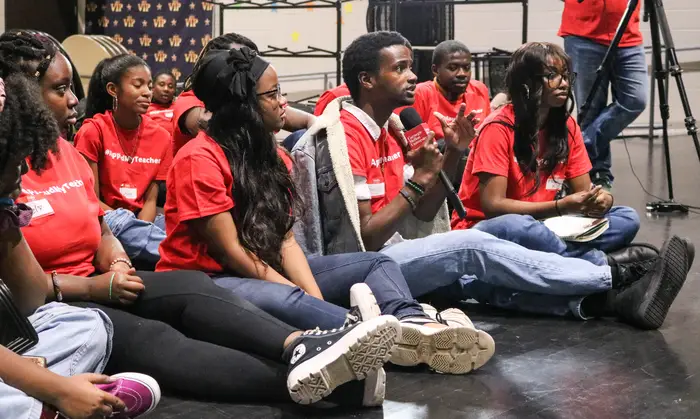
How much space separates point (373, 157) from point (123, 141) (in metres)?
1.09

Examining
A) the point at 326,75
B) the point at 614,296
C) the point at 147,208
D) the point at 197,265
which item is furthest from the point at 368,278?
the point at 326,75

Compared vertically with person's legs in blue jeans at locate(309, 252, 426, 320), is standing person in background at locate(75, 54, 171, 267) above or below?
above

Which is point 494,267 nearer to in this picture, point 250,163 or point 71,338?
point 250,163

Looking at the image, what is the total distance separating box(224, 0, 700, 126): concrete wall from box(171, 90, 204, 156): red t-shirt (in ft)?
14.8

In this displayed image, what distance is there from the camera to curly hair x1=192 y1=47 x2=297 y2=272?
2465 millimetres

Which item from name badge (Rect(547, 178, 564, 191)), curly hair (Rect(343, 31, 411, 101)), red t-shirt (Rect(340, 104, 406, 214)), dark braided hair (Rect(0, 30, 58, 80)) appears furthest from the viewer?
name badge (Rect(547, 178, 564, 191))

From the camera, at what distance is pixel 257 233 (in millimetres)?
2455

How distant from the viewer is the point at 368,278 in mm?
2568

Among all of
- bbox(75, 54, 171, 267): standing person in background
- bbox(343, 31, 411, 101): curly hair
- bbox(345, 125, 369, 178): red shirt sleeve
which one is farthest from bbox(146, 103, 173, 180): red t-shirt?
bbox(345, 125, 369, 178): red shirt sleeve

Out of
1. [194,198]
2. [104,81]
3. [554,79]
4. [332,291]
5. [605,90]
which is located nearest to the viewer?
[194,198]

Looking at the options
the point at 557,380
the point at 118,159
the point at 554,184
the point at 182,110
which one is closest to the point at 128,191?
the point at 118,159

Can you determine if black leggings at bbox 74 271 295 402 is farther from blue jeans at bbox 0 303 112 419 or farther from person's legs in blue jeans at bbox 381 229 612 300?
person's legs in blue jeans at bbox 381 229 612 300

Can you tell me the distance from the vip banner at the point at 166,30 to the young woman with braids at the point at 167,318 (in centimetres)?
553

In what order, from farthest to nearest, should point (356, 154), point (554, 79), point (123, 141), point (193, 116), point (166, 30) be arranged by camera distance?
point (166, 30) → point (123, 141) → point (193, 116) → point (554, 79) → point (356, 154)
